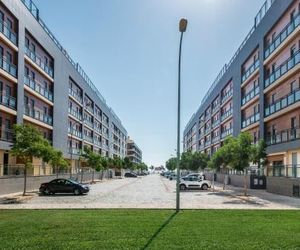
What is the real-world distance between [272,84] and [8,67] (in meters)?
22.9

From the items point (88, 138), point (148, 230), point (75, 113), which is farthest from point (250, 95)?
point (148, 230)

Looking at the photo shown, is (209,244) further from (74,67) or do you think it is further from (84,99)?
(84,99)

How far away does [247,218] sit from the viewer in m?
16.3

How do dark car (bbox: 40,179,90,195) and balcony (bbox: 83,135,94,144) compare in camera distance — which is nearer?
dark car (bbox: 40,179,90,195)

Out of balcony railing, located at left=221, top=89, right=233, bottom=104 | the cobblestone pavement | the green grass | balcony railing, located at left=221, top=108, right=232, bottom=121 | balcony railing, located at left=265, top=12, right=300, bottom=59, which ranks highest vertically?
balcony railing, located at left=265, top=12, right=300, bottom=59

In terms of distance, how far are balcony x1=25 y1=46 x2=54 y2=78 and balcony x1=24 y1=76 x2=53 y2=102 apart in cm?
194

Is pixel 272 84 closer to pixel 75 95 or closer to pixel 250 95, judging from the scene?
pixel 250 95

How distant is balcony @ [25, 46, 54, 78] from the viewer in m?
39.5

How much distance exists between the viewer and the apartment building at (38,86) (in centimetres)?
3384

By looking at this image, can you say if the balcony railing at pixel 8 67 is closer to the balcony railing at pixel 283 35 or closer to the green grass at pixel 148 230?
the green grass at pixel 148 230

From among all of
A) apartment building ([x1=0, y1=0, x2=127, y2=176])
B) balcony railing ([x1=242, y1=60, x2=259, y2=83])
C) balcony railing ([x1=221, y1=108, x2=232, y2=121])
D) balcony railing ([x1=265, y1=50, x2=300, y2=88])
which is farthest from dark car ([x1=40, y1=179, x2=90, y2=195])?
balcony railing ([x1=221, y1=108, x2=232, y2=121])

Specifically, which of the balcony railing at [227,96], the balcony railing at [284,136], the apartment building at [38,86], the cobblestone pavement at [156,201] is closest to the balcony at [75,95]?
the apartment building at [38,86]

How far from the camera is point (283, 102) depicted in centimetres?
3566

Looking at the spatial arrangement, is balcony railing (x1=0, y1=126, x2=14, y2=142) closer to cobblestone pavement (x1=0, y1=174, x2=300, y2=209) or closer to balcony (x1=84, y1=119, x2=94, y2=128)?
cobblestone pavement (x1=0, y1=174, x2=300, y2=209)
